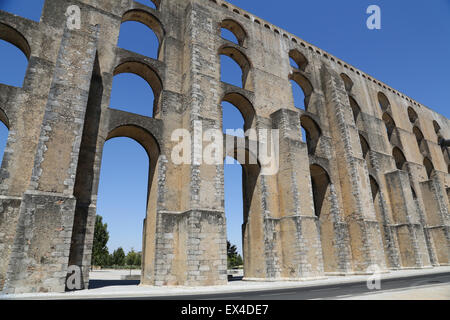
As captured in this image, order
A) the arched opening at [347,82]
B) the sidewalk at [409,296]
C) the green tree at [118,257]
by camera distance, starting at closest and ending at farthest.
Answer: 1. the sidewalk at [409,296]
2. the arched opening at [347,82]
3. the green tree at [118,257]

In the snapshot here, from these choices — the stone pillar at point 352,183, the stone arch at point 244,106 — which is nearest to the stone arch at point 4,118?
the stone arch at point 244,106

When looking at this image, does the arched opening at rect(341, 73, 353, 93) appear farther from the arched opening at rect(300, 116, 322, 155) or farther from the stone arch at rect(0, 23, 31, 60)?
the stone arch at rect(0, 23, 31, 60)

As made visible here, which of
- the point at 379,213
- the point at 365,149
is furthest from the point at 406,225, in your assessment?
the point at 365,149

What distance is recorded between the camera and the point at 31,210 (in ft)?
29.8

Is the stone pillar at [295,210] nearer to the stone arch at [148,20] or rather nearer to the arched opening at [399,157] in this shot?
the stone arch at [148,20]

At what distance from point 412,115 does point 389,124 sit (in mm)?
6441

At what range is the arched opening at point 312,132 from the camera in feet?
68.1

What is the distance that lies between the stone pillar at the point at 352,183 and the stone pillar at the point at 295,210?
13.0ft

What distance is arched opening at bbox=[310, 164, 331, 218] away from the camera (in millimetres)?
19109

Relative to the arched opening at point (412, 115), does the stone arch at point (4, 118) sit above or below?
below

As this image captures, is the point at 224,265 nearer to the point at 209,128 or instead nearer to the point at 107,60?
the point at 209,128

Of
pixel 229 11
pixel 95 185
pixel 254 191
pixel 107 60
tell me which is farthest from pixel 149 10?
pixel 254 191

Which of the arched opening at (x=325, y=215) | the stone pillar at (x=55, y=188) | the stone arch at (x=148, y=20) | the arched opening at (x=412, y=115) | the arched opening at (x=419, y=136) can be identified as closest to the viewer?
the stone pillar at (x=55, y=188)
